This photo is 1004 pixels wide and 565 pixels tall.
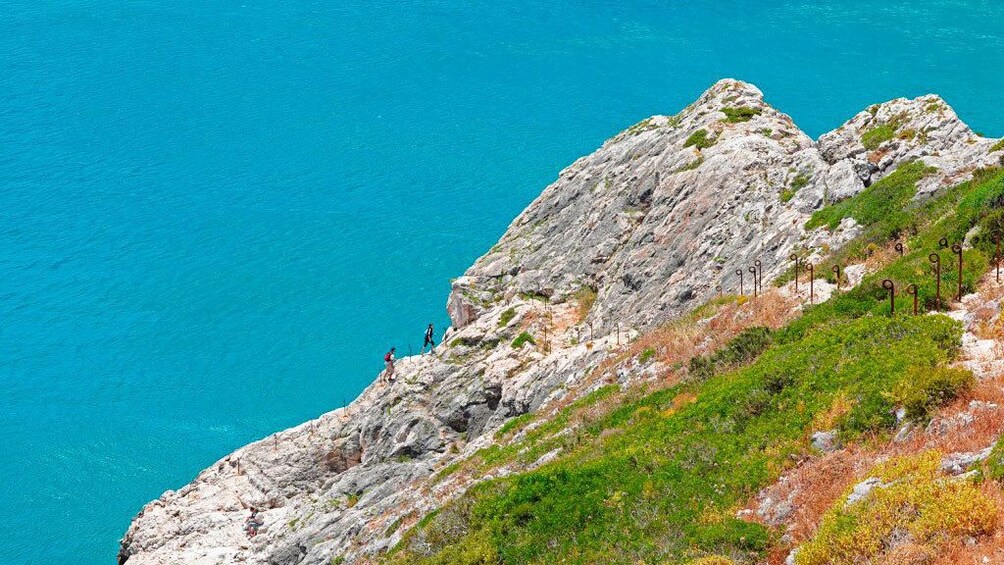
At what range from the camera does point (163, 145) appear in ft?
310

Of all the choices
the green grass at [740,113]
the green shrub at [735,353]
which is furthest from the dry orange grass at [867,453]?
the green grass at [740,113]

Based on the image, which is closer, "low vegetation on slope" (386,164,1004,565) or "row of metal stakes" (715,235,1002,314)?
"low vegetation on slope" (386,164,1004,565)

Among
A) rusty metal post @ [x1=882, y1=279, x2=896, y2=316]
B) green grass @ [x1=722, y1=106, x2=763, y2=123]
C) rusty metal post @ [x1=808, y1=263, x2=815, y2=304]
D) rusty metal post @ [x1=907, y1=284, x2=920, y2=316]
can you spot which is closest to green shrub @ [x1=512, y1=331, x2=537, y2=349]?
green grass @ [x1=722, y1=106, x2=763, y2=123]

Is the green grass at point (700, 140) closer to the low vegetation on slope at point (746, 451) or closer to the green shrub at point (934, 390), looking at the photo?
the low vegetation on slope at point (746, 451)

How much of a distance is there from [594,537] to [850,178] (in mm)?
19240

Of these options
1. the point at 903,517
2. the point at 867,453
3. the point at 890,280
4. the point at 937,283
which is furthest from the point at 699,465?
the point at 937,283

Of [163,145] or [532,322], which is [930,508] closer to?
[532,322]

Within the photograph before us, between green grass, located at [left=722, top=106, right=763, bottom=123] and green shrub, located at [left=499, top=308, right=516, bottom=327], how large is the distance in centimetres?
1171

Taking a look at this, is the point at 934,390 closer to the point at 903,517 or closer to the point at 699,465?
the point at 903,517

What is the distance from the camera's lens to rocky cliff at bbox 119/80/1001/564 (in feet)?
111

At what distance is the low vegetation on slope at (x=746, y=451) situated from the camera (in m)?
16.0

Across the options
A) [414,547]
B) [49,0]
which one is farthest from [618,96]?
[414,547]

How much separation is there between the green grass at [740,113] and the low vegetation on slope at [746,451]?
652 inches

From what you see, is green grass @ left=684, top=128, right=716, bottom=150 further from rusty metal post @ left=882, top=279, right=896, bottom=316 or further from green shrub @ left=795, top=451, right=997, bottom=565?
green shrub @ left=795, top=451, right=997, bottom=565
